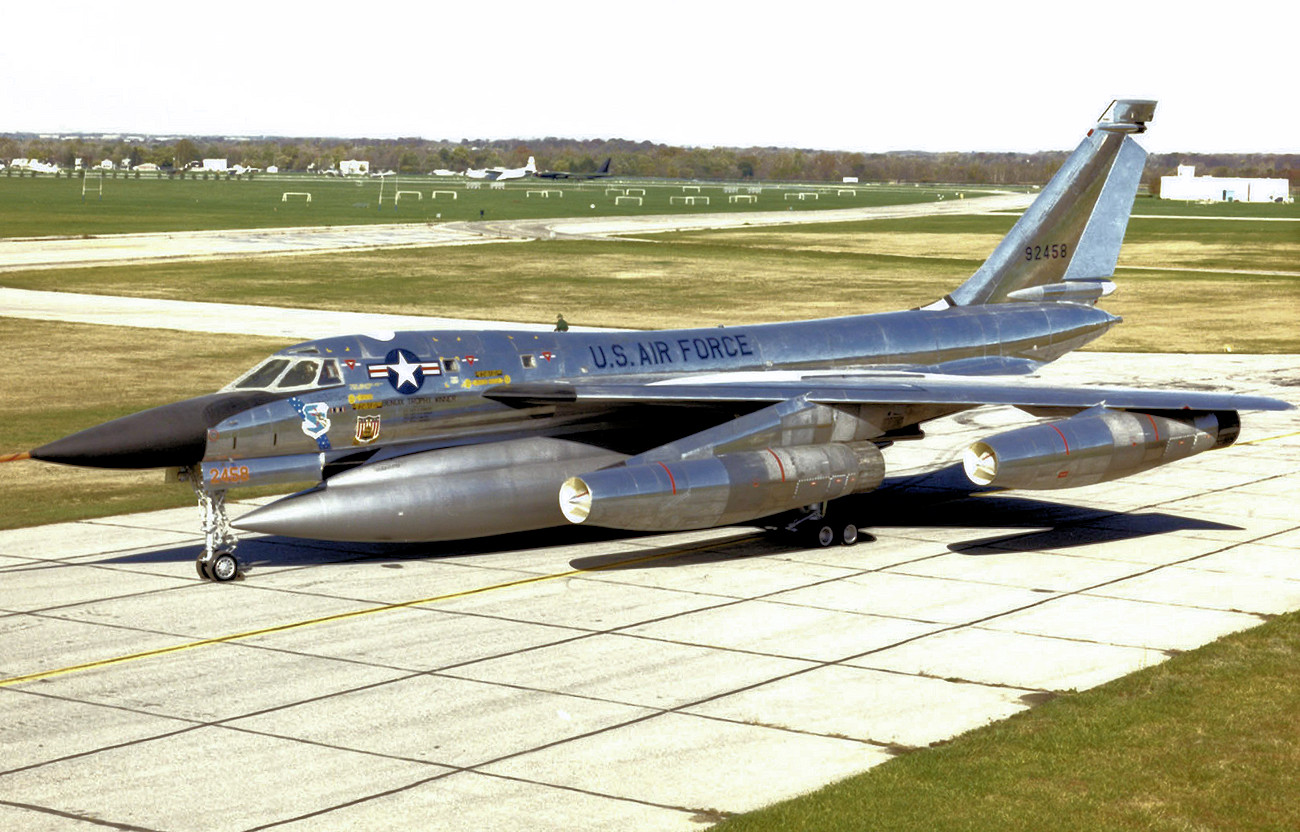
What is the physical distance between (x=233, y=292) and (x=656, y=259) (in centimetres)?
2497

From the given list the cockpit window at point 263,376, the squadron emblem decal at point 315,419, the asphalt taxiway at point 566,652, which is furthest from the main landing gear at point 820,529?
the cockpit window at point 263,376

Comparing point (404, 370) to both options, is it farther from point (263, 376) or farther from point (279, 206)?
point (279, 206)

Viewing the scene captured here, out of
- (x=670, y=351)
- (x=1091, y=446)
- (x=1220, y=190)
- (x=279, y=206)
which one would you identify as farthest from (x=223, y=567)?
(x=1220, y=190)

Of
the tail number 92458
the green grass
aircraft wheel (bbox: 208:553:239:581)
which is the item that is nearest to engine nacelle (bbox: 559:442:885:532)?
aircraft wheel (bbox: 208:553:239:581)

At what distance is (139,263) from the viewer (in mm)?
73375

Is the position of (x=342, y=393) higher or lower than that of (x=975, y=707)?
higher

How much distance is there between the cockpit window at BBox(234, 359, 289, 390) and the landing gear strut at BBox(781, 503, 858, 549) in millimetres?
7354

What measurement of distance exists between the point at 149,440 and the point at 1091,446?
39.6 ft

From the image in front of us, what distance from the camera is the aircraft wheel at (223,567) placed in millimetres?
19406

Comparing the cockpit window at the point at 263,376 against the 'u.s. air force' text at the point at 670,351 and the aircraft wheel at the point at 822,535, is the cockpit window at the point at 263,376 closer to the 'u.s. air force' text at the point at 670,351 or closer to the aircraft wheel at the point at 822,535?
the 'u.s. air force' text at the point at 670,351

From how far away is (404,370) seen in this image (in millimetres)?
20359

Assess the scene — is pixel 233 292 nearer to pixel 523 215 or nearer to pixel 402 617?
pixel 402 617

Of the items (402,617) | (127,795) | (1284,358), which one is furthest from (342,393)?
(1284,358)

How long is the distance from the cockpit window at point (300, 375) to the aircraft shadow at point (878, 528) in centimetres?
271
